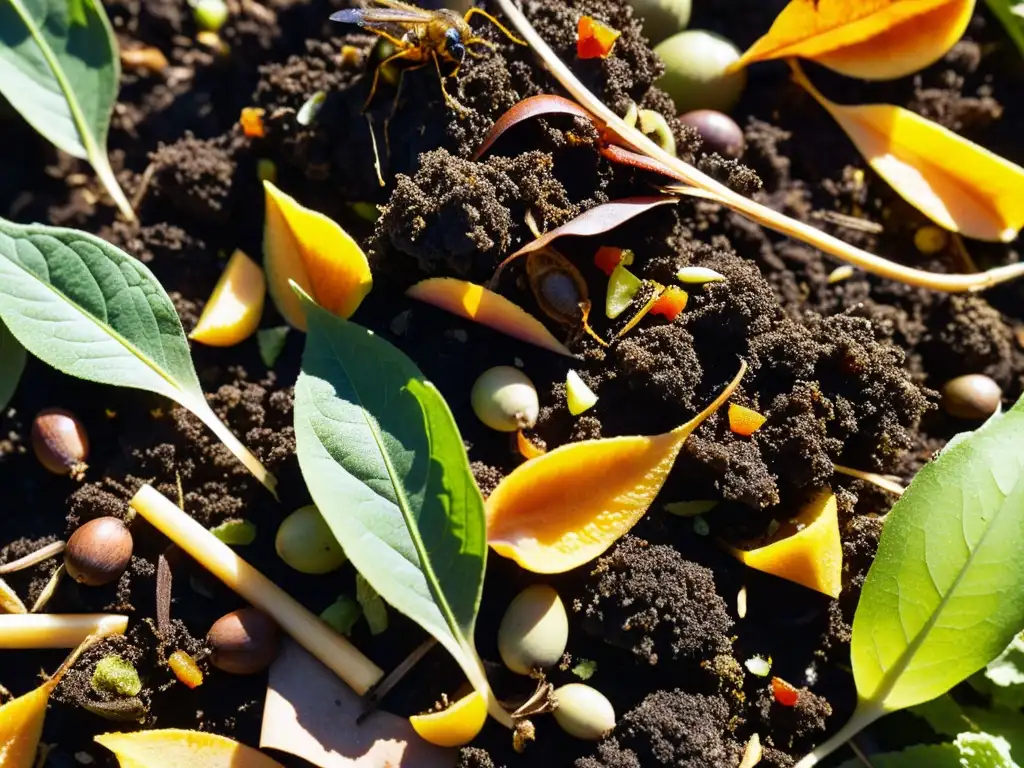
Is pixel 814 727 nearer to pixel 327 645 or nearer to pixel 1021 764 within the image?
pixel 1021 764

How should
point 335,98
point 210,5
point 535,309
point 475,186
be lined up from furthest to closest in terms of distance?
point 210,5, point 335,98, point 535,309, point 475,186

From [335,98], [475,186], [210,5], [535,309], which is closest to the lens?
[475,186]

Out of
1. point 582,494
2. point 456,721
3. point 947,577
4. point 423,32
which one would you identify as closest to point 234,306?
point 423,32

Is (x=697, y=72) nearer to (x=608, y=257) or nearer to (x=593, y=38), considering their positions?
(x=593, y=38)

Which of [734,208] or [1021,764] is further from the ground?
[734,208]

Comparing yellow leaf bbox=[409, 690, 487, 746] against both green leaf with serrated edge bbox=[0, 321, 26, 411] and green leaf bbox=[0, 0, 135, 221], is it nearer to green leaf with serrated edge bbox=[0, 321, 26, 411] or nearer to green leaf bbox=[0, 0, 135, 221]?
green leaf with serrated edge bbox=[0, 321, 26, 411]

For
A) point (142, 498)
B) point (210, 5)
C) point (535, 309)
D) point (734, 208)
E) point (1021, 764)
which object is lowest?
point (1021, 764)

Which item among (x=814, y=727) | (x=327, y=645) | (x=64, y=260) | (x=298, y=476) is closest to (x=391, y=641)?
(x=327, y=645)
